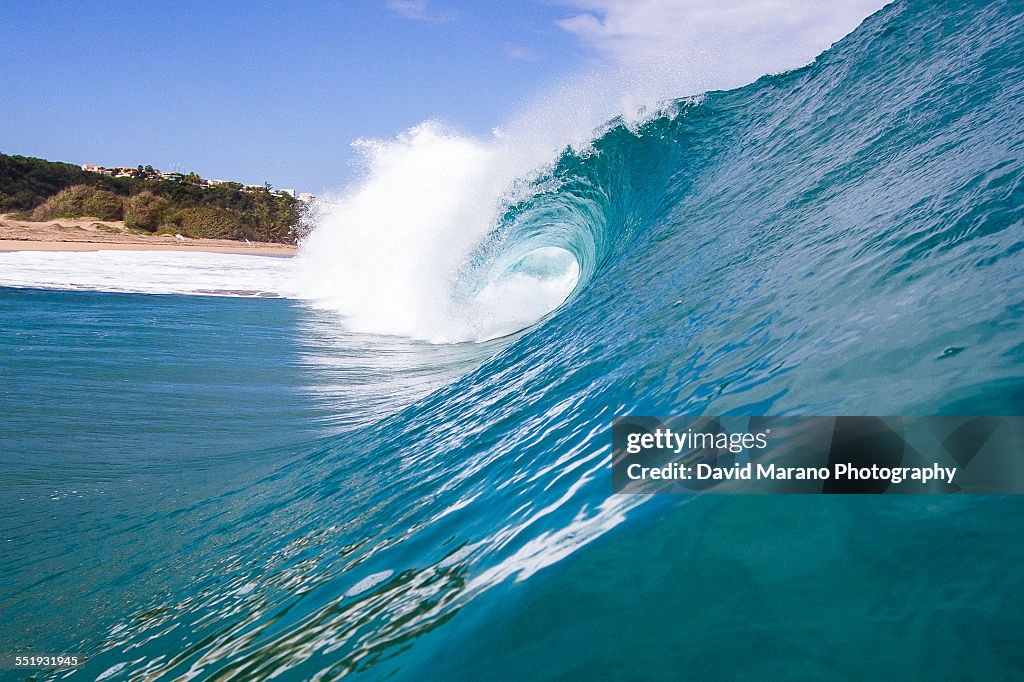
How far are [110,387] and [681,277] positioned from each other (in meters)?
4.29

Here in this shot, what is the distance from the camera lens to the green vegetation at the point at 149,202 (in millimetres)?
43562

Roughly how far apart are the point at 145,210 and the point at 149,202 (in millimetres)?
1282

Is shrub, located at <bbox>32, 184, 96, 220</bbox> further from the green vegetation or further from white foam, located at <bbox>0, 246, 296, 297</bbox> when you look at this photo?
white foam, located at <bbox>0, 246, 296, 297</bbox>

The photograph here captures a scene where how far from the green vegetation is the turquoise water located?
4204cm

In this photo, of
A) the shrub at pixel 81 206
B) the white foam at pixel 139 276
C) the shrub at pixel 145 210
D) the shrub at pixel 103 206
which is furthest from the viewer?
the shrub at pixel 145 210

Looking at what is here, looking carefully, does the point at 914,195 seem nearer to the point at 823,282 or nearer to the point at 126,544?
the point at 823,282

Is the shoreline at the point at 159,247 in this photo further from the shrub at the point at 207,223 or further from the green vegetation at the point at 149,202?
the green vegetation at the point at 149,202

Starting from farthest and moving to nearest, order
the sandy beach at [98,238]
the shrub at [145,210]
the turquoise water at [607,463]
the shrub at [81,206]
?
1. the shrub at [145,210]
2. the shrub at [81,206]
3. the sandy beach at [98,238]
4. the turquoise water at [607,463]

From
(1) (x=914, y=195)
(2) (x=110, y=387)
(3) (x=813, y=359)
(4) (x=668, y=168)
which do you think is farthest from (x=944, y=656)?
(4) (x=668, y=168)

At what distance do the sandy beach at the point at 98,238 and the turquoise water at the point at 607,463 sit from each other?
31.0 metres

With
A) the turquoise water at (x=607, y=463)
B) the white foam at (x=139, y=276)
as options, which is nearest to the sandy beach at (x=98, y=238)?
the white foam at (x=139, y=276)

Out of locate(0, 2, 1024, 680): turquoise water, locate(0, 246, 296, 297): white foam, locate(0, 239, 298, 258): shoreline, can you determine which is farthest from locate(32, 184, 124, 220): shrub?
locate(0, 2, 1024, 680): turquoise water

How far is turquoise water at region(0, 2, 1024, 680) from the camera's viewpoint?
4.52 feet

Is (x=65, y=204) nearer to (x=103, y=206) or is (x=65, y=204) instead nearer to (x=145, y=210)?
(x=103, y=206)
